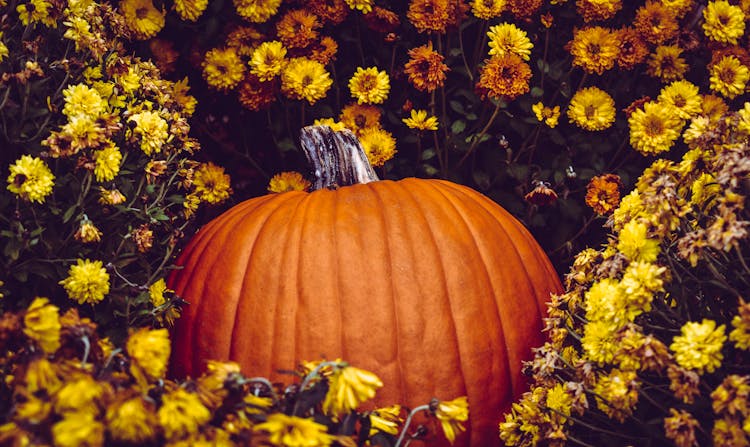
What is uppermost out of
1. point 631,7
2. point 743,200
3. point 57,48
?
point 631,7

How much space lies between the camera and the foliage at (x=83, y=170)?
1.43m

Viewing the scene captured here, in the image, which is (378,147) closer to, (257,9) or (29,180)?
(257,9)

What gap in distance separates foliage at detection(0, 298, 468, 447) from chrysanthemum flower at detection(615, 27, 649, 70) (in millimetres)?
1320

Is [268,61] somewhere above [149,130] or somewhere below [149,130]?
above

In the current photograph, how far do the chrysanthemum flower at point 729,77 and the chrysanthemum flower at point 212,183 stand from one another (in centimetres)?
143

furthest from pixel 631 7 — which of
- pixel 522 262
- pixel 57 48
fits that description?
pixel 57 48

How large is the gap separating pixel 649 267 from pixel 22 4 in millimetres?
1414

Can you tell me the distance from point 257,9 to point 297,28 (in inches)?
5.0

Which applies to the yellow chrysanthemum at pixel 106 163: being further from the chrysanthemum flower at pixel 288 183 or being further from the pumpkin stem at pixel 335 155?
the chrysanthemum flower at pixel 288 183

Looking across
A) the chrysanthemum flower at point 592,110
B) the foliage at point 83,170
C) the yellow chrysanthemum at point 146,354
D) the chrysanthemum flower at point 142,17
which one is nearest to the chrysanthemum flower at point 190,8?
the chrysanthemum flower at point 142,17

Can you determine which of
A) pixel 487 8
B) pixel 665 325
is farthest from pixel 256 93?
pixel 665 325

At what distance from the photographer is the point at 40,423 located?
88 cm

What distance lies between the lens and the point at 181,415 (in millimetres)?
910

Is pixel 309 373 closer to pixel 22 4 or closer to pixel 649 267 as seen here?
pixel 649 267
